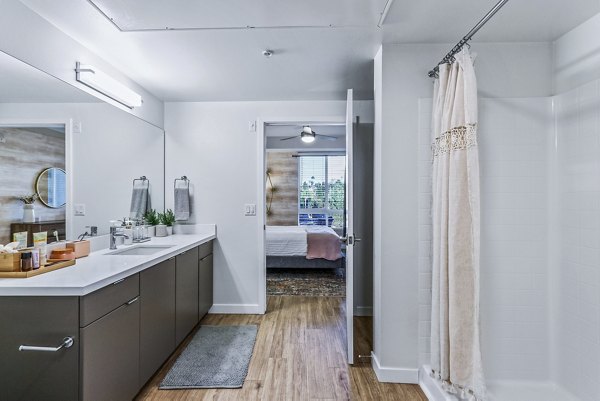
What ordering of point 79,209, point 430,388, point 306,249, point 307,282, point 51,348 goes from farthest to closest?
1. point 306,249
2. point 307,282
3. point 79,209
4. point 430,388
5. point 51,348

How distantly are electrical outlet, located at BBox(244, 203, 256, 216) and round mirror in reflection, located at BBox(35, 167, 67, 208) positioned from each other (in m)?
1.55

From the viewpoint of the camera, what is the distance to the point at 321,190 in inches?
264

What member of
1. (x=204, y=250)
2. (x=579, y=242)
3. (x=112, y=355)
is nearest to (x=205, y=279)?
(x=204, y=250)

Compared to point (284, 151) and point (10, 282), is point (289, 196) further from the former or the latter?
point (10, 282)

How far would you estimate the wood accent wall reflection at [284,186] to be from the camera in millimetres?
6656

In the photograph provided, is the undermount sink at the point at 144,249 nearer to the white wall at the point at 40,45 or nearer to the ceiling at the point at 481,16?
the white wall at the point at 40,45

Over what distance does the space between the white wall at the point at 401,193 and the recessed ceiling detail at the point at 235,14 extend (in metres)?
0.46

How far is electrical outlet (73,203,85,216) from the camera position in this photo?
2055 mm

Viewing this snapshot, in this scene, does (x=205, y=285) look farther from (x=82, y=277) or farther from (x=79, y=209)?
(x=82, y=277)

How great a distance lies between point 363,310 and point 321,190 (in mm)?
3816

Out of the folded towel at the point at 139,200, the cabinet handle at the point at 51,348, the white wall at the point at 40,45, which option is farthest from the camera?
the folded towel at the point at 139,200

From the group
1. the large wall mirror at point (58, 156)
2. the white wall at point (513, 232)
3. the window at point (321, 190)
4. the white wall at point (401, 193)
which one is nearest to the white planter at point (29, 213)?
the large wall mirror at point (58, 156)

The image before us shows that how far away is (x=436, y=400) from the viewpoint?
1.75 m

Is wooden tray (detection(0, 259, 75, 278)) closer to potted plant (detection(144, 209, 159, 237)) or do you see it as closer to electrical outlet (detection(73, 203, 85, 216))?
electrical outlet (detection(73, 203, 85, 216))
